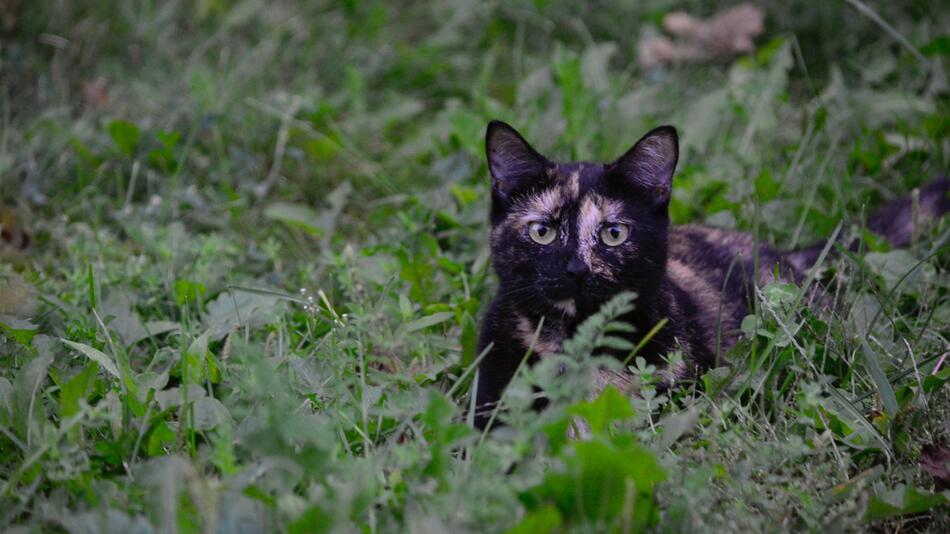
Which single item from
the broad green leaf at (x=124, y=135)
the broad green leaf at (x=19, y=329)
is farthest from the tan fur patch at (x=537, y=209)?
the broad green leaf at (x=124, y=135)

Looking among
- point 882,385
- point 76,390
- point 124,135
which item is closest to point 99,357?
point 76,390

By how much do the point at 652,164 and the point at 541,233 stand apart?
1.40 feet

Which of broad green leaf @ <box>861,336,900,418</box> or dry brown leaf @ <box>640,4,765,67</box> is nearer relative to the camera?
broad green leaf @ <box>861,336,900,418</box>

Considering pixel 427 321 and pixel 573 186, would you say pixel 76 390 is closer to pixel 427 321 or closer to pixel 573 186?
pixel 427 321

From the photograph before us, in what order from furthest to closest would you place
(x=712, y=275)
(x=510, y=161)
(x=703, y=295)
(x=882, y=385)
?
(x=712, y=275) < (x=703, y=295) < (x=510, y=161) < (x=882, y=385)

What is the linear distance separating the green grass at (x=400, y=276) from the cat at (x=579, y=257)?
0.13m

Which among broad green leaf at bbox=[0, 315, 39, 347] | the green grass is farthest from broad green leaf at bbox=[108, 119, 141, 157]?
broad green leaf at bbox=[0, 315, 39, 347]

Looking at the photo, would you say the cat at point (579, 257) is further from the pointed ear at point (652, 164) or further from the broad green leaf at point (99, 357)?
the broad green leaf at point (99, 357)

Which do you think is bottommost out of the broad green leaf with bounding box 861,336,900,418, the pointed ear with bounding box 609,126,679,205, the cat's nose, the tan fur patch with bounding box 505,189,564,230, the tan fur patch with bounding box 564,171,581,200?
the broad green leaf with bounding box 861,336,900,418

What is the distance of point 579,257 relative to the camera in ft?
8.27

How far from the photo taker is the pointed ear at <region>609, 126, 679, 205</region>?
2676 millimetres

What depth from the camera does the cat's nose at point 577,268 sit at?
247cm

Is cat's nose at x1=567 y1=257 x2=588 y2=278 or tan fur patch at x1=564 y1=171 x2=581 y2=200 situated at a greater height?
tan fur patch at x1=564 y1=171 x2=581 y2=200

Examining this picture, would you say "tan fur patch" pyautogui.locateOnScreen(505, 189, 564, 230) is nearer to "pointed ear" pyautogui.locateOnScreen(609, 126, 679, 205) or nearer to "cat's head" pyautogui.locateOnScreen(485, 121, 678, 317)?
"cat's head" pyautogui.locateOnScreen(485, 121, 678, 317)
